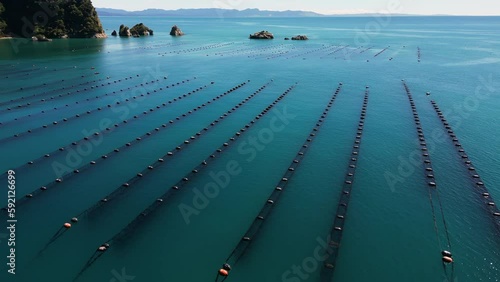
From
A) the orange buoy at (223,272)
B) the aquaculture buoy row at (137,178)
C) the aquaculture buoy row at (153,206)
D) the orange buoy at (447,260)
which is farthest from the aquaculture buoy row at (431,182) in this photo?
the aquaculture buoy row at (137,178)

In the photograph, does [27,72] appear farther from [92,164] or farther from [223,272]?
[223,272]

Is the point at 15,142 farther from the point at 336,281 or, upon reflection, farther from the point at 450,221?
the point at 450,221

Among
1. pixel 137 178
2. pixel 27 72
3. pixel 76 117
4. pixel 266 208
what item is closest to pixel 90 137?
pixel 76 117

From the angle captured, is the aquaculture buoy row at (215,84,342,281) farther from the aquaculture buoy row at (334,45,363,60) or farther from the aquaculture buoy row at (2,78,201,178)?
the aquaculture buoy row at (334,45,363,60)

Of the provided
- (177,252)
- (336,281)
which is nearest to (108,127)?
(177,252)

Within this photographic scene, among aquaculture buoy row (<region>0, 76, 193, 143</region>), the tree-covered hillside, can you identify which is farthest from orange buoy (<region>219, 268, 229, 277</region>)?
the tree-covered hillside

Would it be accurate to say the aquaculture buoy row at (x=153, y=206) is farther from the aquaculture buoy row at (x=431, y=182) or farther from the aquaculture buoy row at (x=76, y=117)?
the aquaculture buoy row at (x=76, y=117)
